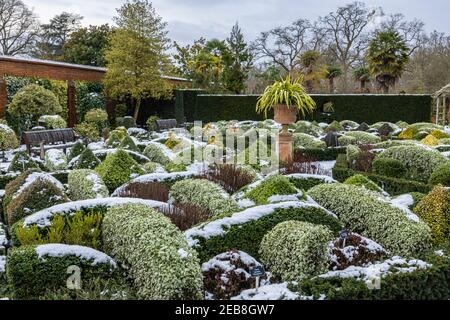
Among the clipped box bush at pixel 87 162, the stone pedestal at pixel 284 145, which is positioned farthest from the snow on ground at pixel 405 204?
the clipped box bush at pixel 87 162

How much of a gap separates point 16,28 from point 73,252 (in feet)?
98.9

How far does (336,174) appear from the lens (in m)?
8.09

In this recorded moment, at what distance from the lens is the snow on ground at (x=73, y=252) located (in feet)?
11.2

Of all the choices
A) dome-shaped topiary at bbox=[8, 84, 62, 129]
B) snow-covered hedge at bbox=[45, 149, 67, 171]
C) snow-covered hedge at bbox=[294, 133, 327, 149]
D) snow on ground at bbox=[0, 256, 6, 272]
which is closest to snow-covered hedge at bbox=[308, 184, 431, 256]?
snow on ground at bbox=[0, 256, 6, 272]

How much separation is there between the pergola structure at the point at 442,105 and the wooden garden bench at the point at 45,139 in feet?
46.7

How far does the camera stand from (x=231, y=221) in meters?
4.09

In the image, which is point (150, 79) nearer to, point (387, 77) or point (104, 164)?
point (387, 77)

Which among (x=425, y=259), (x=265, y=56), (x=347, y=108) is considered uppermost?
(x=265, y=56)

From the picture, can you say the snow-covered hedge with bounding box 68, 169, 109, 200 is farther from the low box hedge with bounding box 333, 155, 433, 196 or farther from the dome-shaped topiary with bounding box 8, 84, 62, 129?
the dome-shaped topiary with bounding box 8, 84, 62, 129

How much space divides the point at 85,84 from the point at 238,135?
1009 cm

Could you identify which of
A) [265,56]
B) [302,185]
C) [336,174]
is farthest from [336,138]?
[265,56]

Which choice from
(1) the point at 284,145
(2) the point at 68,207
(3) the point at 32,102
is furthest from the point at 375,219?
(3) the point at 32,102

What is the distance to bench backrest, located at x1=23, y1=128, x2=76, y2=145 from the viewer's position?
11062 mm

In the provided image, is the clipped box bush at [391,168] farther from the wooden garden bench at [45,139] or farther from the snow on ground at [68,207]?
the wooden garden bench at [45,139]
